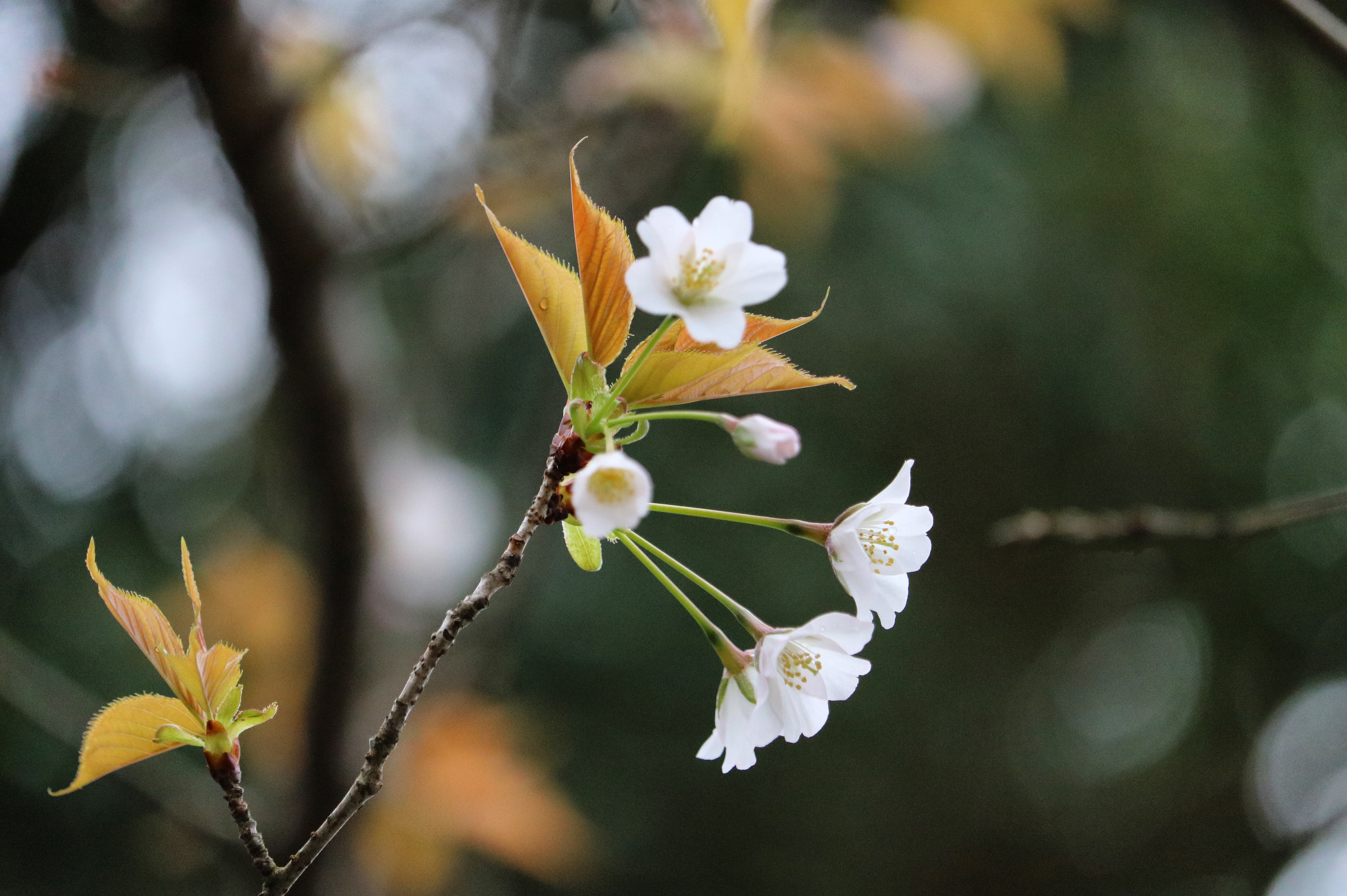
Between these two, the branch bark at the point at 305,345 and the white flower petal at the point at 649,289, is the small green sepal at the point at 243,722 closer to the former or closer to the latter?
the white flower petal at the point at 649,289

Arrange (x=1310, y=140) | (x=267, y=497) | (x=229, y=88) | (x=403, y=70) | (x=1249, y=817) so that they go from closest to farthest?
(x=229, y=88) < (x=403, y=70) < (x=1310, y=140) < (x=1249, y=817) < (x=267, y=497)

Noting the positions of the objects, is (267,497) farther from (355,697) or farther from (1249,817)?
(1249,817)

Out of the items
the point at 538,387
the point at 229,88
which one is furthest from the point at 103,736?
the point at 538,387

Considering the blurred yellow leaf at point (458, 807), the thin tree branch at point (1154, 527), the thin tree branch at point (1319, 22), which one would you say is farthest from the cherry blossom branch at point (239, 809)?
the blurred yellow leaf at point (458, 807)

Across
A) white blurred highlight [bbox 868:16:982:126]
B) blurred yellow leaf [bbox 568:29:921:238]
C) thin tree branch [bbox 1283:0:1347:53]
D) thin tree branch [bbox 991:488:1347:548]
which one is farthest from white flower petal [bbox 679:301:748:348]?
white blurred highlight [bbox 868:16:982:126]

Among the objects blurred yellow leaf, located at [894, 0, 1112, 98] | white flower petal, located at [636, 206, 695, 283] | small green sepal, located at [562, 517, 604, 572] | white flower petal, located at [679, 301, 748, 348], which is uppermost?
blurred yellow leaf, located at [894, 0, 1112, 98]

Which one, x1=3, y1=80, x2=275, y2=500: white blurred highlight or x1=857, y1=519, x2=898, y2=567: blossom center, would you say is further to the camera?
x1=3, y1=80, x2=275, y2=500: white blurred highlight

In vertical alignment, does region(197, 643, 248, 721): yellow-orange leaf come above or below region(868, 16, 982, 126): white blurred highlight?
below

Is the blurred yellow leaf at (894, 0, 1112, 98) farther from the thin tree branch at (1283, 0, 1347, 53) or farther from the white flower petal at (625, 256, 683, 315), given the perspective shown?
the white flower petal at (625, 256, 683, 315)
